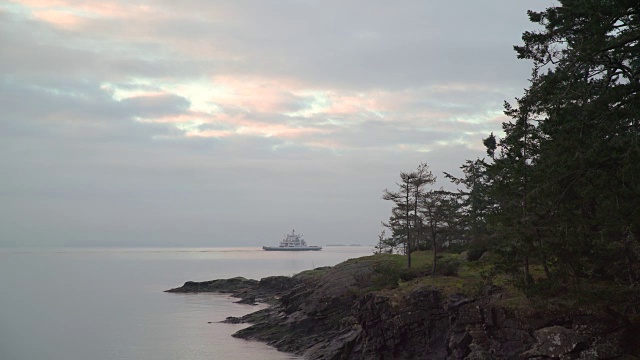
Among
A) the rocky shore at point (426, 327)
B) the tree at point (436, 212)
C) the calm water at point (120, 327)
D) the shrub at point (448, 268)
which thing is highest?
the tree at point (436, 212)

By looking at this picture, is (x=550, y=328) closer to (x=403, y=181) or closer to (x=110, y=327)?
(x=403, y=181)

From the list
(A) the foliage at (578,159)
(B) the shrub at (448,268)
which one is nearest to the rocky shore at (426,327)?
(A) the foliage at (578,159)

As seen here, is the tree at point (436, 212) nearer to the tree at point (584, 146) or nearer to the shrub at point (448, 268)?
the shrub at point (448, 268)

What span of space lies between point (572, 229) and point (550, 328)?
15.4ft

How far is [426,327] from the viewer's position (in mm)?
29922

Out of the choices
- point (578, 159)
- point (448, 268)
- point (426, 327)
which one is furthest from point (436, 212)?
point (578, 159)

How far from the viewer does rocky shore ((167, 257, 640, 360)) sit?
2128 centimetres

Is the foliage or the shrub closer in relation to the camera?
the foliage

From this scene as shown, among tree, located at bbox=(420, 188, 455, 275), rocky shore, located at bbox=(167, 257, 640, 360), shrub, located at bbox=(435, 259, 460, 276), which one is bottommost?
rocky shore, located at bbox=(167, 257, 640, 360)

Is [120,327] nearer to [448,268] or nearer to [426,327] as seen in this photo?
[448,268]

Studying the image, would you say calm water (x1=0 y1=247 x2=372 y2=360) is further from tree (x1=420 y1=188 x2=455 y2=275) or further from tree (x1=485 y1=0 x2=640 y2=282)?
tree (x1=485 y1=0 x2=640 y2=282)

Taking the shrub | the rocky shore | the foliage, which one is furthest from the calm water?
the foliage

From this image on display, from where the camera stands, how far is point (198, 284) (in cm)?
10425

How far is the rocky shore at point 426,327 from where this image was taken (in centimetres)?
2128
